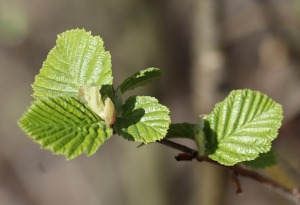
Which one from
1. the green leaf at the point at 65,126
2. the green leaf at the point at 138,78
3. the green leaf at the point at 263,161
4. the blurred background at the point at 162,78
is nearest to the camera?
the green leaf at the point at 65,126

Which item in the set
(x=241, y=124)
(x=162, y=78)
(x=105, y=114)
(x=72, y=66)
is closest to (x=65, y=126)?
(x=105, y=114)

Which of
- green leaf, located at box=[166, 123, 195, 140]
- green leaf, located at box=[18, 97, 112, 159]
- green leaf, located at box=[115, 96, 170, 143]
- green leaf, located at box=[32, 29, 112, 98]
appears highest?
green leaf, located at box=[32, 29, 112, 98]

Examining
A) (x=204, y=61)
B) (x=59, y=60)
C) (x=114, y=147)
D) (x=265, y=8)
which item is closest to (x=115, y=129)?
(x=59, y=60)

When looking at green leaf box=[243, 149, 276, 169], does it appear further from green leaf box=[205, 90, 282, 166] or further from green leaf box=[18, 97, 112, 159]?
green leaf box=[18, 97, 112, 159]

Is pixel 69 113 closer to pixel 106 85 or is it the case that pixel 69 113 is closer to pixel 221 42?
pixel 106 85

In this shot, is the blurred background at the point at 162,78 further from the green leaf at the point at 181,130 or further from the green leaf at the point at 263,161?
the green leaf at the point at 181,130

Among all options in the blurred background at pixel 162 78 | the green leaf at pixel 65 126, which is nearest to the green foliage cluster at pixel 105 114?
the green leaf at pixel 65 126

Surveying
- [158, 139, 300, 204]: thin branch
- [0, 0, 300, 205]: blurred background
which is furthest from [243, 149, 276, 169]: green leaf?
[0, 0, 300, 205]: blurred background
